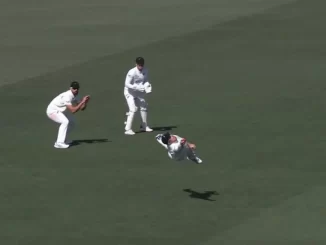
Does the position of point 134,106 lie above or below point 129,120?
above

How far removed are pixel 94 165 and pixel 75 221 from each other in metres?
3.86

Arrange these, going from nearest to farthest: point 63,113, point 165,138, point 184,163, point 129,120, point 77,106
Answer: point 165,138
point 184,163
point 77,106
point 63,113
point 129,120

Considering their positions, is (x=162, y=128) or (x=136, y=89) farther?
(x=162, y=128)

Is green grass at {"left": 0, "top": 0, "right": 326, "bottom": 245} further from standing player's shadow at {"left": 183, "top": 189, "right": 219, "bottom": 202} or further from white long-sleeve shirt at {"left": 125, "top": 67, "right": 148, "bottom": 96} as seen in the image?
white long-sleeve shirt at {"left": 125, "top": 67, "right": 148, "bottom": 96}

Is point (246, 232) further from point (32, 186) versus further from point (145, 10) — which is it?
point (145, 10)

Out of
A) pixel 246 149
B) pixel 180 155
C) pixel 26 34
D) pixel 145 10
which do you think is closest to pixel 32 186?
pixel 180 155

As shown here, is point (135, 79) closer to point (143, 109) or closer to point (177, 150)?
point (143, 109)

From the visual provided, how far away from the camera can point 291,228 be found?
1928 cm

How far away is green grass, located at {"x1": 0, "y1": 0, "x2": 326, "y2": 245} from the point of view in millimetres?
19688

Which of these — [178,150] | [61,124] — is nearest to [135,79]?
[61,124]

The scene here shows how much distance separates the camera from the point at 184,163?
2383 centimetres

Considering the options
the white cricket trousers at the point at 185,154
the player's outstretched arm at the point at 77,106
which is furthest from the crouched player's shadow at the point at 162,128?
the white cricket trousers at the point at 185,154

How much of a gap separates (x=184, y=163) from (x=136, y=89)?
319 cm

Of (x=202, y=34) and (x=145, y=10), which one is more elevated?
(x=145, y=10)
